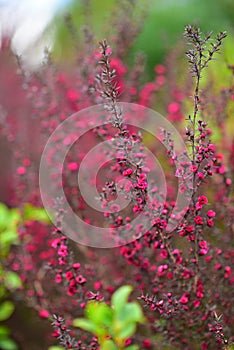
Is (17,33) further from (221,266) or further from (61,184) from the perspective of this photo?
(221,266)

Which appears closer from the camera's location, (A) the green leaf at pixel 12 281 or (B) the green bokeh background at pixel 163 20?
(A) the green leaf at pixel 12 281

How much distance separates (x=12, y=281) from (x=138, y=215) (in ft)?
3.10

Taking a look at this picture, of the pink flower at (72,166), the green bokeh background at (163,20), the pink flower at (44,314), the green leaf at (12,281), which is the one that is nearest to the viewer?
the pink flower at (44,314)

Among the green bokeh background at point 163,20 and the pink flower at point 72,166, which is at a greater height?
the green bokeh background at point 163,20

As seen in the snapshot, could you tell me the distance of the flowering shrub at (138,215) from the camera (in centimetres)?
167

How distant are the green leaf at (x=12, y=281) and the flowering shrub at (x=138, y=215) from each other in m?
0.04

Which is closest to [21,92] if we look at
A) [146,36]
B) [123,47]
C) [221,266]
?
[123,47]

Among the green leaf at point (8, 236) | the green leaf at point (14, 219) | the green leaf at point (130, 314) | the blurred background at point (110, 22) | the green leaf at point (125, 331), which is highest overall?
the blurred background at point (110, 22)

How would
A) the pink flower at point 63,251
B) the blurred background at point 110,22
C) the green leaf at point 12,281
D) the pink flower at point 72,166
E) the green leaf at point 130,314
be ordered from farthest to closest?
the blurred background at point 110,22
the green leaf at point 12,281
the pink flower at point 72,166
the pink flower at point 63,251
the green leaf at point 130,314

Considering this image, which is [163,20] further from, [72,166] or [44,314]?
[44,314]

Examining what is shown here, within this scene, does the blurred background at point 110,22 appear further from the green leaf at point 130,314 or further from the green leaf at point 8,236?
the green leaf at point 130,314

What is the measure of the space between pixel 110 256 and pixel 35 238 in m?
0.58

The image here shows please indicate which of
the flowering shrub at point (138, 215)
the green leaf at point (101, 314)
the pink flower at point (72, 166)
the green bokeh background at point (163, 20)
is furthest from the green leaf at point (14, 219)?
the green bokeh background at point (163, 20)

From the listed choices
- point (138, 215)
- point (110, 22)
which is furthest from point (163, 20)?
point (138, 215)
